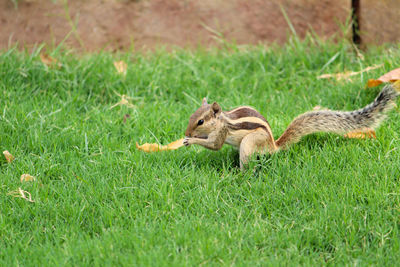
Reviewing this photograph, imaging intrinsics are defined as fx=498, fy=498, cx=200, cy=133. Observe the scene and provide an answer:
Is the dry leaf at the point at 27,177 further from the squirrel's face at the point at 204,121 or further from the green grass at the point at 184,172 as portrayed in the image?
the squirrel's face at the point at 204,121

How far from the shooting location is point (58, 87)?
4934 millimetres

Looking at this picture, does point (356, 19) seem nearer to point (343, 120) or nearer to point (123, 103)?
point (343, 120)

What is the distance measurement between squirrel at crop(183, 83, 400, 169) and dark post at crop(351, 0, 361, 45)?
202 cm

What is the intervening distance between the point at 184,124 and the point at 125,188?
1.21 metres

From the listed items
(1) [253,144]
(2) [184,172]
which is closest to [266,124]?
(1) [253,144]

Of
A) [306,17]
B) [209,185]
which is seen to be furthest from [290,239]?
[306,17]

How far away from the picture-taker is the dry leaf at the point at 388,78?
4149 millimetres

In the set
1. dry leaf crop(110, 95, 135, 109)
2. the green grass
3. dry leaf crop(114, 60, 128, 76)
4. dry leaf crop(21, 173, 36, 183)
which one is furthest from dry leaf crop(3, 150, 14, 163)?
dry leaf crop(114, 60, 128, 76)

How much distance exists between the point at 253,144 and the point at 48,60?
8.85ft

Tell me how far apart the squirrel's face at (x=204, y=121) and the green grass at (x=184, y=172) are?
0.80ft

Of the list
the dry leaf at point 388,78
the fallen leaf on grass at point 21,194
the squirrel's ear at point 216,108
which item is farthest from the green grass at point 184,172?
the squirrel's ear at point 216,108

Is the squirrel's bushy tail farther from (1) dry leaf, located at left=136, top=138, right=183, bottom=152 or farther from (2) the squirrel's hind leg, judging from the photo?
(1) dry leaf, located at left=136, top=138, right=183, bottom=152

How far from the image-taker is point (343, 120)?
3.71 m

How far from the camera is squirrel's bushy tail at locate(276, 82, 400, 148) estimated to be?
3.67m
